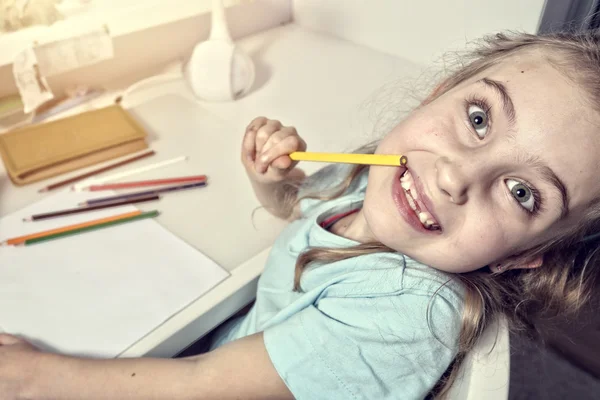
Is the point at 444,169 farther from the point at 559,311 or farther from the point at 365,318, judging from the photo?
the point at 559,311

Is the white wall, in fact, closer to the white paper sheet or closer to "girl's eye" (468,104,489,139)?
"girl's eye" (468,104,489,139)

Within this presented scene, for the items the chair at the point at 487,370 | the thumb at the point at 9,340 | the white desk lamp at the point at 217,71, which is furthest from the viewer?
the white desk lamp at the point at 217,71

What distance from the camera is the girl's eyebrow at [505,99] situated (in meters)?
0.49

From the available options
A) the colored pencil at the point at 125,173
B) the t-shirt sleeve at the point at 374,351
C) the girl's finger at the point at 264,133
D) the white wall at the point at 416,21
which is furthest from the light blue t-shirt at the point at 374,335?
the white wall at the point at 416,21

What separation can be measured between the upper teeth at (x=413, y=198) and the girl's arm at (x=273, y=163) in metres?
0.17

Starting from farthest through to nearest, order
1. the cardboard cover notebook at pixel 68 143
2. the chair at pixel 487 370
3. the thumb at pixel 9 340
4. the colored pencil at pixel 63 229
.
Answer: the cardboard cover notebook at pixel 68 143 → the colored pencil at pixel 63 229 → the thumb at pixel 9 340 → the chair at pixel 487 370

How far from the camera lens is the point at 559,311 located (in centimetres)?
63

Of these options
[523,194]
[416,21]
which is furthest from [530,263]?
[416,21]

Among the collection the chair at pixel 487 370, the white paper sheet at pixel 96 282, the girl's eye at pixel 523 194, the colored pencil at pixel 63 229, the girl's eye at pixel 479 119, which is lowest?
the white paper sheet at pixel 96 282

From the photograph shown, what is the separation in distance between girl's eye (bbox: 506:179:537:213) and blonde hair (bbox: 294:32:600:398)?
0.24ft

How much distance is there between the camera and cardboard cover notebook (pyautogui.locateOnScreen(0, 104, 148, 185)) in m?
0.74

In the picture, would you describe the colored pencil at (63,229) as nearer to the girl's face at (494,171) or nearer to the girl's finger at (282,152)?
the girl's finger at (282,152)

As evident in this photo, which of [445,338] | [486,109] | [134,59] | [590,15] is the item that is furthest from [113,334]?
[590,15]

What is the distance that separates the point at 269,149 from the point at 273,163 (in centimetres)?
2
